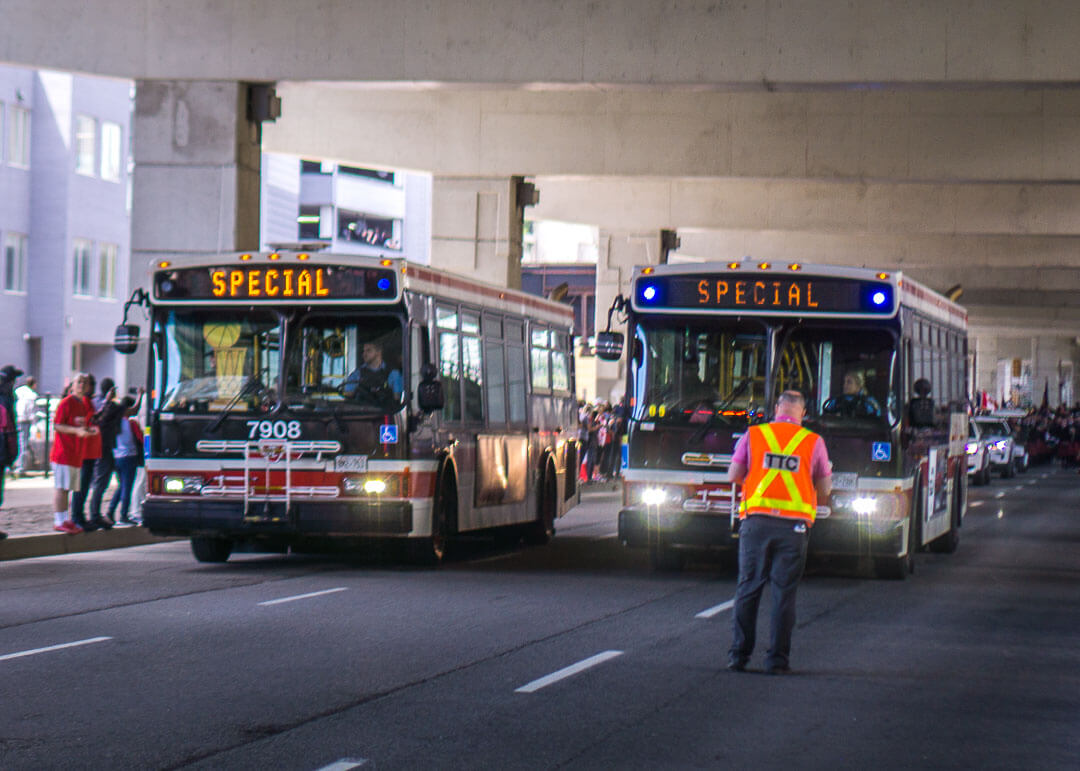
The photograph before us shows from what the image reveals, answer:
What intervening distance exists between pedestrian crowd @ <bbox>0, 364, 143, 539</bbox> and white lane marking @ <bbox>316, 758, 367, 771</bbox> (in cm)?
1221

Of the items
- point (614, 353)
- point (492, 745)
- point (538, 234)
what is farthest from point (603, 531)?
point (538, 234)

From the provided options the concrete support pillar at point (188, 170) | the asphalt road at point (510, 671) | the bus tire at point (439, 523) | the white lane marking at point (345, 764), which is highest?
the concrete support pillar at point (188, 170)

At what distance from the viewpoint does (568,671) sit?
1127 centimetres

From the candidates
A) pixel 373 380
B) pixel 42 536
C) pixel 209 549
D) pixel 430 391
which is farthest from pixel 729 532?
pixel 42 536

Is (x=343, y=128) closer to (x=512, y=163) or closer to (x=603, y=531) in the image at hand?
(x=512, y=163)

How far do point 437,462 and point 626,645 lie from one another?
607 centimetres

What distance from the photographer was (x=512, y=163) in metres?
34.1

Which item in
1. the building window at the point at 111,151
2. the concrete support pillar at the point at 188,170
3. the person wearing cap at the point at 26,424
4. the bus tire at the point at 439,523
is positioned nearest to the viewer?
the bus tire at the point at 439,523

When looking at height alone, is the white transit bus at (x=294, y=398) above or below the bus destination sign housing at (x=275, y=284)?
below

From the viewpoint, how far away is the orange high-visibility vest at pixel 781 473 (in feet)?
36.9

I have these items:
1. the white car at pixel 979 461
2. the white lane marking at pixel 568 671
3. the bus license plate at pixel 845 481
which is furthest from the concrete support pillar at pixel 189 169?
the white car at pixel 979 461

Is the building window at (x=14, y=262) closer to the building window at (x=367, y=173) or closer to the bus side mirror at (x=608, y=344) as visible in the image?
the building window at (x=367, y=173)

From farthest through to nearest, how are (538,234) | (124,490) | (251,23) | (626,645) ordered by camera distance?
(538,234) → (251,23) → (124,490) → (626,645)

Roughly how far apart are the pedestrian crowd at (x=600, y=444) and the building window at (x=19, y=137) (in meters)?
17.6
